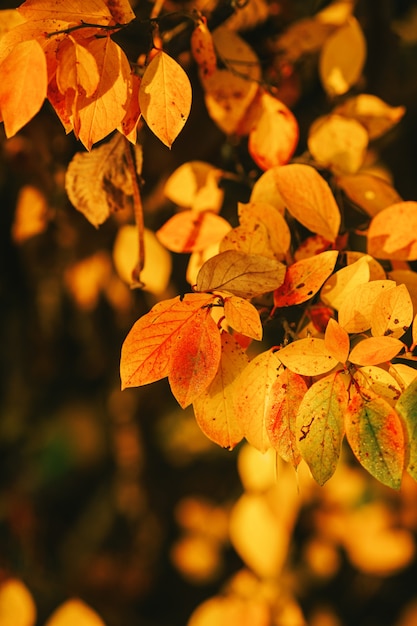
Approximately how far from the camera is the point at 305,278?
0.59 metres

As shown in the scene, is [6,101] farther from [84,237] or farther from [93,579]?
[93,579]

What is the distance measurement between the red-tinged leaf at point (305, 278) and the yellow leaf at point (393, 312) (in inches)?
2.6

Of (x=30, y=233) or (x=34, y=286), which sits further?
(x=34, y=286)

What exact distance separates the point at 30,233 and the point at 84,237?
0.17 metres

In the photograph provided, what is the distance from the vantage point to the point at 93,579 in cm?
173

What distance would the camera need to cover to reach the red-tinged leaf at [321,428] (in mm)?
525

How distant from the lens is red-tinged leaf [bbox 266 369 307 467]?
55cm

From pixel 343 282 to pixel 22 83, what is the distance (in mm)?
394

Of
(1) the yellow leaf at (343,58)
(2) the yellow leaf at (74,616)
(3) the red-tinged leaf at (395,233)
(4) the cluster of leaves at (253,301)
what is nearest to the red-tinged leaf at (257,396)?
(4) the cluster of leaves at (253,301)

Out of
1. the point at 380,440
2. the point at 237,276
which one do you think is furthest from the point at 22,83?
the point at 380,440

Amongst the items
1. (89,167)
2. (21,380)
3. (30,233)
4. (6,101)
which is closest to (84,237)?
(30,233)

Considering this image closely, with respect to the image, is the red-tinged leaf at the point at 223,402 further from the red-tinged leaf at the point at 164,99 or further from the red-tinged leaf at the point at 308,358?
the red-tinged leaf at the point at 164,99

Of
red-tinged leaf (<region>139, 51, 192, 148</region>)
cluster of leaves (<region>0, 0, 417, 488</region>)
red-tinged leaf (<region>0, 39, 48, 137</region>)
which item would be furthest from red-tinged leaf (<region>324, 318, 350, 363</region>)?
red-tinged leaf (<region>0, 39, 48, 137</region>)

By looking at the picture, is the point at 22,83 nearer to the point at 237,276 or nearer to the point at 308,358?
the point at 237,276
